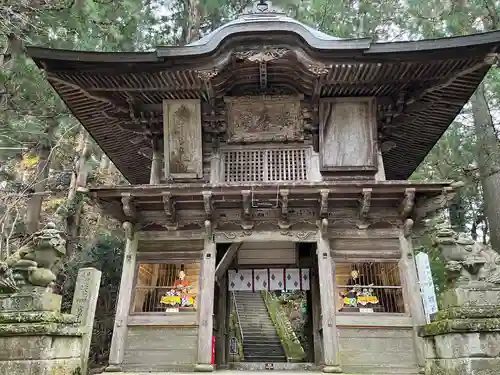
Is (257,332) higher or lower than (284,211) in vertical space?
lower

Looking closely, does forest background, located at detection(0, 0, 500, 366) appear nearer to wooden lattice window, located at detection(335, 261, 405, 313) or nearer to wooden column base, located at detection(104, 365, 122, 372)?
wooden column base, located at detection(104, 365, 122, 372)

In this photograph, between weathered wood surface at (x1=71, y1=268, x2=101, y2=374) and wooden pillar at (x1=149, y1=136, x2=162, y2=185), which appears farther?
wooden pillar at (x1=149, y1=136, x2=162, y2=185)

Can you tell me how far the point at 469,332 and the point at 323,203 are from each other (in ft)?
10.4

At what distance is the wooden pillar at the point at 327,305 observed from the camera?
7539 mm

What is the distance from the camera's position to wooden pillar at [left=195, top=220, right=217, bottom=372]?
7.68 metres

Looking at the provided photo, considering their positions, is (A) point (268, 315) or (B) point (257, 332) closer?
(B) point (257, 332)

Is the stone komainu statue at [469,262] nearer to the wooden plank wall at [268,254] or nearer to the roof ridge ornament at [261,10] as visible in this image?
the wooden plank wall at [268,254]

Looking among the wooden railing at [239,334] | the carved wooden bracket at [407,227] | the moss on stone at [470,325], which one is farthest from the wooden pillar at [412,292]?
the wooden railing at [239,334]

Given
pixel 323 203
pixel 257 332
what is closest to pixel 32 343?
pixel 323 203

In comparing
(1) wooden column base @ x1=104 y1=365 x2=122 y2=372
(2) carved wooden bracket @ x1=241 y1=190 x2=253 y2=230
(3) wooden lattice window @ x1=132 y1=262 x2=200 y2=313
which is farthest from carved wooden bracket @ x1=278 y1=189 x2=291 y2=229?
(1) wooden column base @ x1=104 y1=365 x2=122 y2=372

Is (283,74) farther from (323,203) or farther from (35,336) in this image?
(35,336)

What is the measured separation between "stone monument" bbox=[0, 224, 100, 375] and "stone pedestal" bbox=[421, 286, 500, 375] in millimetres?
5690

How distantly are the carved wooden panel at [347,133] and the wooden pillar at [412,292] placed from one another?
5.98ft

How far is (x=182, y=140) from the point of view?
30.0ft
